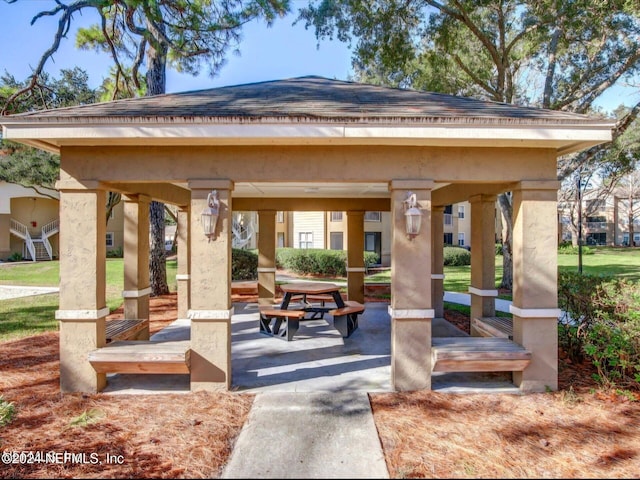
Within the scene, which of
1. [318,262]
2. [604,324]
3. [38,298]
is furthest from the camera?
[318,262]

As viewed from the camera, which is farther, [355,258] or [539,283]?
[355,258]

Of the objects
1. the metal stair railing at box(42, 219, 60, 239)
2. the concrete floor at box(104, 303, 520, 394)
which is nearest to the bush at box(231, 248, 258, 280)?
the concrete floor at box(104, 303, 520, 394)

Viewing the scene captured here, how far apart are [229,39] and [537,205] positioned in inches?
414

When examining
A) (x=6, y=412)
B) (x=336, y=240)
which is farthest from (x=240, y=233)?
(x=6, y=412)

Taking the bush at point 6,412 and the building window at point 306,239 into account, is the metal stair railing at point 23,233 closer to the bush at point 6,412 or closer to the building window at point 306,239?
the building window at point 306,239

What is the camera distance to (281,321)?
7.72 m

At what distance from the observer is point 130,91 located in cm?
1313

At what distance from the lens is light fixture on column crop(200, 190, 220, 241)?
4.64 meters

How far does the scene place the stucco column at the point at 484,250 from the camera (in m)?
6.89

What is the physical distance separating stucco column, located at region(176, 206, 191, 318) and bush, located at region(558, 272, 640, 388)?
24.0 feet

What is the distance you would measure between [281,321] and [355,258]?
3749 millimetres

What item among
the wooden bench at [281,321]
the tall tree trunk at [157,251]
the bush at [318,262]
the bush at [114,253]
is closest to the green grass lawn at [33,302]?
the tall tree trunk at [157,251]

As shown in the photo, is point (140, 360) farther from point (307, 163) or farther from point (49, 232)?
point (49, 232)

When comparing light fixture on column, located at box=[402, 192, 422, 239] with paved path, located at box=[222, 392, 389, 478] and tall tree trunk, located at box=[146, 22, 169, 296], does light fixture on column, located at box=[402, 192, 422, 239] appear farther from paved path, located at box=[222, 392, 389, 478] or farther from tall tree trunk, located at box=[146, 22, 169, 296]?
tall tree trunk, located at box=[146, 22, 169, 296]
